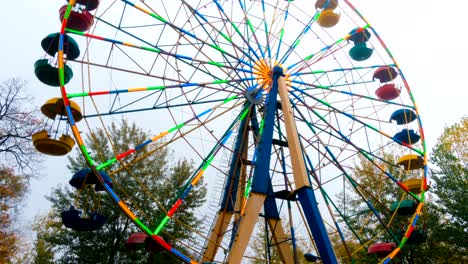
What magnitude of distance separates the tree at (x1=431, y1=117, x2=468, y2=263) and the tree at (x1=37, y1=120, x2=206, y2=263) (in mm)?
11742

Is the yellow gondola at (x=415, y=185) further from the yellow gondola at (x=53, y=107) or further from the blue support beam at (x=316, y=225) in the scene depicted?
the yellow gondola at (x=53, y=107)

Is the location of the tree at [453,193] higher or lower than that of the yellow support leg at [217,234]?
higher

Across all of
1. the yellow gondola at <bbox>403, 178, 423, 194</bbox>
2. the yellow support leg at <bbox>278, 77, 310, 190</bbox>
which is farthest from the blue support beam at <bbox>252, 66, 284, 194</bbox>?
the yellow gondola at <bbox>403, 178, 423, 194</bbox>

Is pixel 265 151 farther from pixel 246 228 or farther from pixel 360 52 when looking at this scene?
pixel 360 52

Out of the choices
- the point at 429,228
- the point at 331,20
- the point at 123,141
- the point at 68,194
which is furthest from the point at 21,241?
the point at 429,228

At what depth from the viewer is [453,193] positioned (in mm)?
16828

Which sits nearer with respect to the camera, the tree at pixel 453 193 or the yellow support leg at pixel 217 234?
the yellow support leg at pixel 217 234

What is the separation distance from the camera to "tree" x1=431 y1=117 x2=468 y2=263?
16.0m

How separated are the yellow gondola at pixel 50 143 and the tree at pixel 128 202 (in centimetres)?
741

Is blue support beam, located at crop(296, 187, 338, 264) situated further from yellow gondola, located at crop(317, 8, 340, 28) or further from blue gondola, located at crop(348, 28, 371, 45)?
yellow gondola, located at crop(317, 8, 340, 28)

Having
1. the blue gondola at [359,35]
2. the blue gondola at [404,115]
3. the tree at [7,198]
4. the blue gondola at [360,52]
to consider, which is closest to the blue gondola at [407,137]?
the blue gondola at [404,115]

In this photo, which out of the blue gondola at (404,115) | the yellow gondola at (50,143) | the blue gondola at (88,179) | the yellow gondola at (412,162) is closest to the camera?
the blue gondola at (88,179)

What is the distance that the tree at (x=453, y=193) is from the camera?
52.6 ft

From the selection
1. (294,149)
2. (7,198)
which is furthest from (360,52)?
(7,198)
